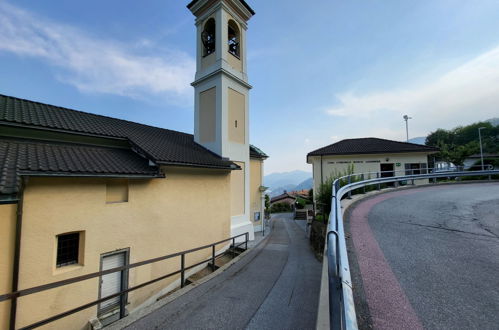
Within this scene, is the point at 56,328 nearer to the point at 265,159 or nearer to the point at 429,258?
the point at 429,258

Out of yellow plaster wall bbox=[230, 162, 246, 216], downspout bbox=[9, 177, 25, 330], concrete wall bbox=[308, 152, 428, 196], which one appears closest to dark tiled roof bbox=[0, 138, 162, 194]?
downspout bbox=[9, 177, 25, 330]

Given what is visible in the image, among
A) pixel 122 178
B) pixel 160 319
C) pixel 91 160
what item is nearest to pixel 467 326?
pixel 160 319

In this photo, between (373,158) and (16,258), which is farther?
(373,158)

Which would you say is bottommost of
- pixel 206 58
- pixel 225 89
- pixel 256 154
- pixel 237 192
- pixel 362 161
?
pixel 237 192

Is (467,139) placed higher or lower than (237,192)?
higher

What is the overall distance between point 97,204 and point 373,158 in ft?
65.7

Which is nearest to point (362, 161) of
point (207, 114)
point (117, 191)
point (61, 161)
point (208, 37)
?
point (207, 114)

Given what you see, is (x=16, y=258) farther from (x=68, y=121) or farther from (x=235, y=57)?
(x=235, y=57)

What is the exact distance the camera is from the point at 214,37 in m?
12.2

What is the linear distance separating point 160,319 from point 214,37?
13.7m

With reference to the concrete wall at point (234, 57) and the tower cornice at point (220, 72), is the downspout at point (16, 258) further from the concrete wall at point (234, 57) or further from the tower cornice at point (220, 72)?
the concrete wall at point (234, 57)

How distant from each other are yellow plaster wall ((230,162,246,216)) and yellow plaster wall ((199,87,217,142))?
2.51 metres

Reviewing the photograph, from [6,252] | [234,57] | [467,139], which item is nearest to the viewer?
[6,252]

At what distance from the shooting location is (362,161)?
18.2 metres
